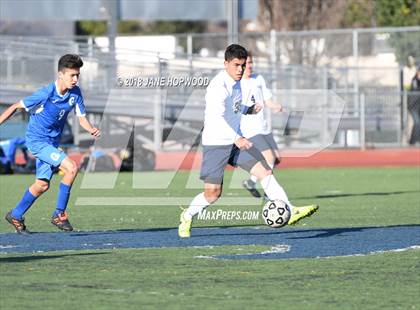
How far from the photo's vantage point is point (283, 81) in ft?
102

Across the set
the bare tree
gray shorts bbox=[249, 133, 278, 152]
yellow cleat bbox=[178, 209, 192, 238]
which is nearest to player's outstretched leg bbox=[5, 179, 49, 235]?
yellow cleat bbox=[178, 209, 192, 238]

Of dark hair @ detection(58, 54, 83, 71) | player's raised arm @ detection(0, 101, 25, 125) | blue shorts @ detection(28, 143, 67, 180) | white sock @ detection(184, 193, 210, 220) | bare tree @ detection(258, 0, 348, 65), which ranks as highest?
bare tree @ detection(258, 0, 348, 65)

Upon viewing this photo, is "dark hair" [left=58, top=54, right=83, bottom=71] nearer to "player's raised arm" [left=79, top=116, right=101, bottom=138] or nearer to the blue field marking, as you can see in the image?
"player's raised arm" [left=79, top=116, right=101, bottom=138]

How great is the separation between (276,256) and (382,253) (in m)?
0.98

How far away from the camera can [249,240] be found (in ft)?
39.9

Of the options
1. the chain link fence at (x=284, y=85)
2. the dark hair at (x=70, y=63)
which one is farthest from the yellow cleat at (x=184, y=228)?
the chain link fence at (x=284, y=85)

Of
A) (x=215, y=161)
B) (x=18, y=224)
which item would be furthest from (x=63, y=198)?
(x=215, y=161)

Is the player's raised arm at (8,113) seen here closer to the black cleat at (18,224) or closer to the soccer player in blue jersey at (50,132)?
the soccer player in blue jersey at (50,132)

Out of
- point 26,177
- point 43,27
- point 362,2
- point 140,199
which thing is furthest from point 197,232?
point 43,27

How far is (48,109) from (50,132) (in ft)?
0.98

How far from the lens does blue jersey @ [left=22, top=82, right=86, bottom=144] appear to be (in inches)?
497

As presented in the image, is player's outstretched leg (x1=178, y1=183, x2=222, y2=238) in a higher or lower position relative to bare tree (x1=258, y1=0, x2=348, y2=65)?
lower

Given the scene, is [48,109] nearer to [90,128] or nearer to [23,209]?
[90,128]

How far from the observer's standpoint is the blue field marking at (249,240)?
36.7ft
